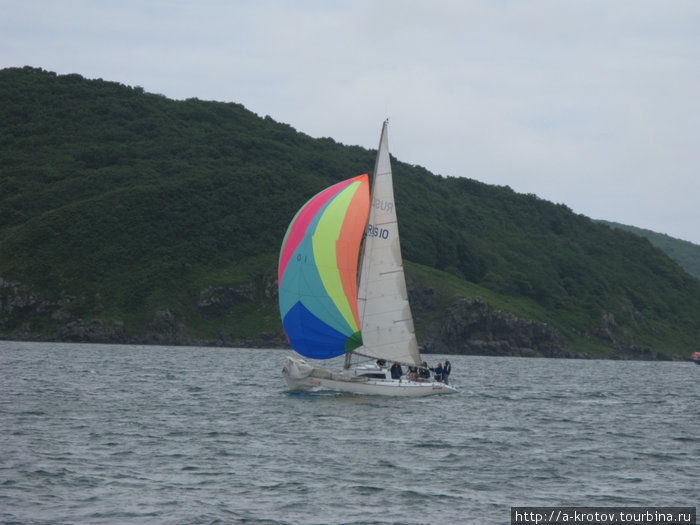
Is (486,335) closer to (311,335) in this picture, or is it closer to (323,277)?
(311,335)

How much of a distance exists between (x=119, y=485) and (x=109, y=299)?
114905 millimetres

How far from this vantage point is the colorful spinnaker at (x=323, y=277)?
145ft

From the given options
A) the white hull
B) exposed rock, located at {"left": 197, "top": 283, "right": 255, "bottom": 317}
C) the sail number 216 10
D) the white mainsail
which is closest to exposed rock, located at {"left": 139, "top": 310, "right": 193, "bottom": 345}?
exposed rock, located at {"left": 197, "top": 283, "right": 255, "bottom": 317}

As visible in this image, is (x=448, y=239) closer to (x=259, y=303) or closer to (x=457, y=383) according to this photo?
(x=259, y=303)

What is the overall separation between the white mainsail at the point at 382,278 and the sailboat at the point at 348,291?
0.05 metres

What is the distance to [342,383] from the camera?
148ft

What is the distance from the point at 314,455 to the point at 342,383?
1534cm

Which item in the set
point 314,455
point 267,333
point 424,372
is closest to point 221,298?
point 267,333

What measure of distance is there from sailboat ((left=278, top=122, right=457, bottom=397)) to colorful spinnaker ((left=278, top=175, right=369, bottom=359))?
0.05 metres

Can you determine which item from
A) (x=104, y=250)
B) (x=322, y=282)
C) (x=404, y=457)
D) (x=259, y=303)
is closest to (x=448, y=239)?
(x=259, y=303)

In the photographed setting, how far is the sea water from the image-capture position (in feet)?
72.6

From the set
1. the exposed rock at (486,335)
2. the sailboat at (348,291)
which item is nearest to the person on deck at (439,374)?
the sailboat at (348,291)

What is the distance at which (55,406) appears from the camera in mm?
39281

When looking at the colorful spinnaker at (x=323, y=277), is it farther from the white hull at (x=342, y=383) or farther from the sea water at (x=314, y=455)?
the sea water at (x=314, y=455)
